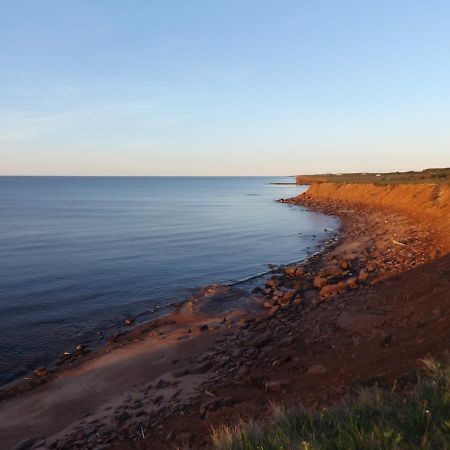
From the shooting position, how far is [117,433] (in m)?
8.98

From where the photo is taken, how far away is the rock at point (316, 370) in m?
9.64

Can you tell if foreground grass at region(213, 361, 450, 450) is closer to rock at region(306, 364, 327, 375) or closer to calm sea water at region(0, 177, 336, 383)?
rock at region(306, 364, 327, 375)

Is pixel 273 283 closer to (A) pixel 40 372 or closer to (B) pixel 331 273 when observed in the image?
(B) pixel 331 273

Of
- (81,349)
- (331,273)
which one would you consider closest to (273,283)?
(331,273)

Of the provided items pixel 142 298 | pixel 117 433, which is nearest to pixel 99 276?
pixel 142 298

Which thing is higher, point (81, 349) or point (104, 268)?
point (104, 268)

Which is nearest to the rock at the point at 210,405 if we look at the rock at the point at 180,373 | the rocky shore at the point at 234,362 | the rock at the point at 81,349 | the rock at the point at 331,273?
the rocky shore at the point at 234,362

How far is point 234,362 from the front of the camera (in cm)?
1195

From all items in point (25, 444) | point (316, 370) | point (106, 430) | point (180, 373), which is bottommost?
point (25, 444)

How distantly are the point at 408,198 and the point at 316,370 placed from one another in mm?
48911

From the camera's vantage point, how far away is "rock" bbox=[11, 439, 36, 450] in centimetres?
900

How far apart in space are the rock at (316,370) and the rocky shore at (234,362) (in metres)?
0.04

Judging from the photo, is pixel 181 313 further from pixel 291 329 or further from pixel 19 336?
pixel 19 336

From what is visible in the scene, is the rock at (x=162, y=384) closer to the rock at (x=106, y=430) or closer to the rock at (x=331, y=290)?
the rock at (x=106, y=430)
